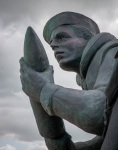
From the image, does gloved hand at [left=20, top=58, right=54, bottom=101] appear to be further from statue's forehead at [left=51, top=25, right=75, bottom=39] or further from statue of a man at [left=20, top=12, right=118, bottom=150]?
statue's forehead at [left=51, top=25, right=75, bottom=39]

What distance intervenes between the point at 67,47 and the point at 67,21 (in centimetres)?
31

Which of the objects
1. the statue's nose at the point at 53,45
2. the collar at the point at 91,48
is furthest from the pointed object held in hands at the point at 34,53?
the collar at the point at 91,48

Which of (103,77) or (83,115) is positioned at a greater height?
(103,77)

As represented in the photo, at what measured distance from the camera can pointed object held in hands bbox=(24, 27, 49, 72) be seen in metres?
3.66

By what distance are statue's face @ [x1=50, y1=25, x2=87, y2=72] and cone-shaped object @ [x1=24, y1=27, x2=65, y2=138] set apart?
231 millimetres

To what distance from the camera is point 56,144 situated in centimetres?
376

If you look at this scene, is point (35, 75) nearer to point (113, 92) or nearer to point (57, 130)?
point (57, 130)

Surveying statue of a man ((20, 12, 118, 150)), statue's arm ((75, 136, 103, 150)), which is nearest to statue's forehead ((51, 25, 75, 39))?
statue of a man ((20, 12, 118, 150))

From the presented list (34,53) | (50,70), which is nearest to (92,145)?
(50,70)

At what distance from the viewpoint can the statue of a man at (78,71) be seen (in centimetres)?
303

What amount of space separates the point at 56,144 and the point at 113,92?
1.17 meters

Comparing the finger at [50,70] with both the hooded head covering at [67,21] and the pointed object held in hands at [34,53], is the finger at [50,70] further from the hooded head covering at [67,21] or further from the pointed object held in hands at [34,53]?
the hooded head covering at [67,21]

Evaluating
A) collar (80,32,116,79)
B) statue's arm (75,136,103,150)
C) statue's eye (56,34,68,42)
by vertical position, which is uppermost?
statue's eye (56,34,68,42)

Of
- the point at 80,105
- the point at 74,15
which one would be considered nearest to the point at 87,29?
the point at 74,15
